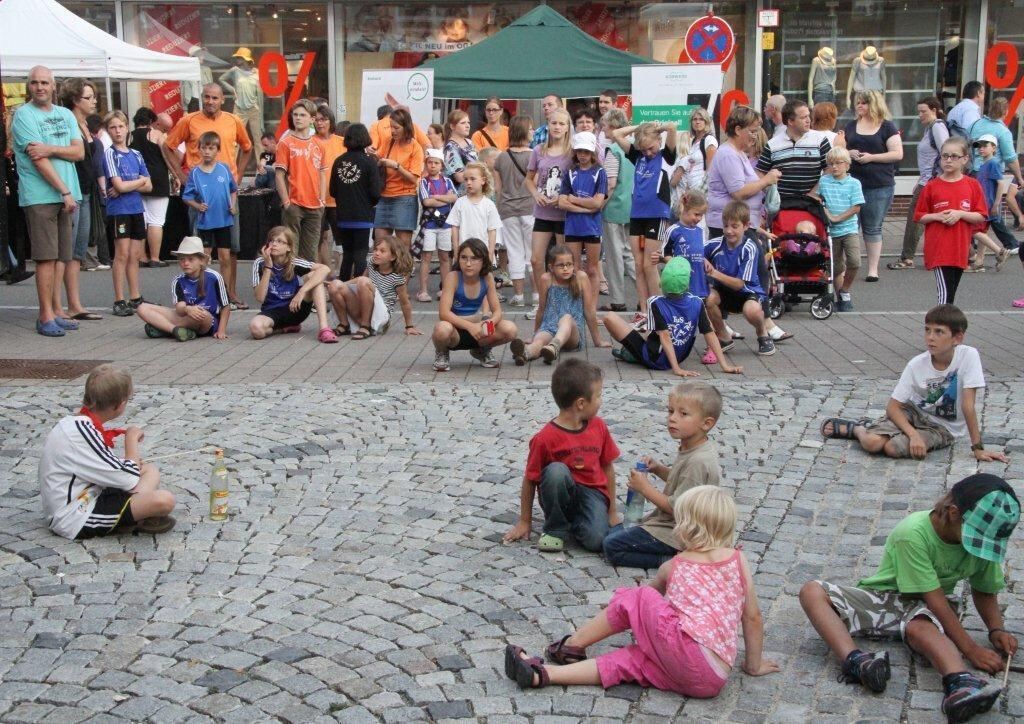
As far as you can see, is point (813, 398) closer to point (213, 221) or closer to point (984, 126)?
point (213, 221)

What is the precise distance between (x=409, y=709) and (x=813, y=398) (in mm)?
5118

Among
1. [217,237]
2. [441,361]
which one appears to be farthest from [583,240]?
[217,237]

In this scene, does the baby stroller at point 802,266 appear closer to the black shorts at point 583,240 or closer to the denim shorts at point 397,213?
the black shorts at point 583,240

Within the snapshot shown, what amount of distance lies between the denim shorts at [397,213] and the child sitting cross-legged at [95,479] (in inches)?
296

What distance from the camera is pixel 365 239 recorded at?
12.9m

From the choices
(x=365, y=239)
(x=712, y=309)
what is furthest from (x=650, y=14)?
(x=712, y=309)

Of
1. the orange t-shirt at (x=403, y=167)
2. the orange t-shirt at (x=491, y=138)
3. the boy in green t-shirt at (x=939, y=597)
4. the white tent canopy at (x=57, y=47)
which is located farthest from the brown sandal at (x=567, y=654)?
the white tent canopy at (x=57, y=47)

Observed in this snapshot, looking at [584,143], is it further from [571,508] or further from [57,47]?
[57,47]

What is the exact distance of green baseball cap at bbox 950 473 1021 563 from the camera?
4422 mm

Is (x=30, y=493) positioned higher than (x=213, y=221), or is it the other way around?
(x=213, y=221)

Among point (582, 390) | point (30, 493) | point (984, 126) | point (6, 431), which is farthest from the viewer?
point (984, 126)

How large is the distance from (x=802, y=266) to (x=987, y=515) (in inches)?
316

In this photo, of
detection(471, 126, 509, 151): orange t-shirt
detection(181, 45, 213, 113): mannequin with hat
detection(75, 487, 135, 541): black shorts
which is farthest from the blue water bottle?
detection(181, 45, 213, 113): mannequin with hat

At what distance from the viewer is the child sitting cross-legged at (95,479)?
19.3 feet
